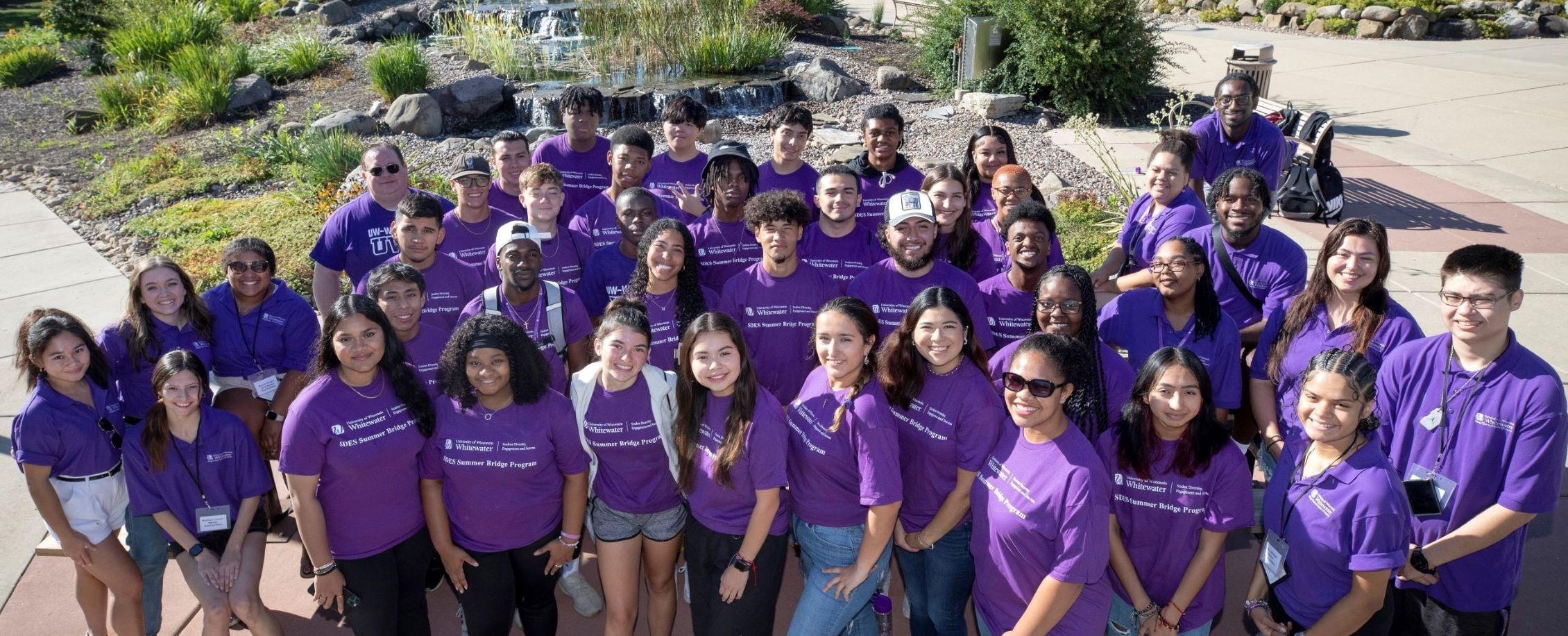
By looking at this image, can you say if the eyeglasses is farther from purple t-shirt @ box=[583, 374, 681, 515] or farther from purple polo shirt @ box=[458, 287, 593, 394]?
purple t-shirt @ box=[583, 374, 681, 515]

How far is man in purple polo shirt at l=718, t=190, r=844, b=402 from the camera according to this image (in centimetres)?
437

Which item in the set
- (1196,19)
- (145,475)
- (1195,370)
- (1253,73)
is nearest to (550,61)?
(1253,73)

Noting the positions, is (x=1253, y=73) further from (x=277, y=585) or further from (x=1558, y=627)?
(x=277, y=585)

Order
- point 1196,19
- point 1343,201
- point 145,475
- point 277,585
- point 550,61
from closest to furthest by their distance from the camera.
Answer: point 145,475, point 277,585, point 1343,201, point 550,61, point 1196,19

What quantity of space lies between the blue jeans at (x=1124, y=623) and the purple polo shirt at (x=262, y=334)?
3.74 meters

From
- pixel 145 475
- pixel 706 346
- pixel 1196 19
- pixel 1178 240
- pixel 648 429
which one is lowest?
pixel 145 475

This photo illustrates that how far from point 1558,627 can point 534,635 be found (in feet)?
13.7

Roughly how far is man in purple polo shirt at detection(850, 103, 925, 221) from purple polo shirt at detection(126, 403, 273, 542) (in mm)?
3363

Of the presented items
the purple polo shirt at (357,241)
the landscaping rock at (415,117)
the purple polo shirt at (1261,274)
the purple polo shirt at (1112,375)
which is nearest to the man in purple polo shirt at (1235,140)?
the purple polo shirt at (1261,274)

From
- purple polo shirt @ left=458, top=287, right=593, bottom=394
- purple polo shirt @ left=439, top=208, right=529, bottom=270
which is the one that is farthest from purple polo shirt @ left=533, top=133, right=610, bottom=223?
purple polo shirt @ left=458, top=287, right=593, bottom=394

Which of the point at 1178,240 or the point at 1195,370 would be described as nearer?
the point at 1195,370

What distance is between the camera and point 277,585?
14.7 feet

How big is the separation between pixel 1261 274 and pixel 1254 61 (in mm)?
7792

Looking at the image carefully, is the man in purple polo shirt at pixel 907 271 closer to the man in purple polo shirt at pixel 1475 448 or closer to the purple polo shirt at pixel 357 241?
the man in purple polo shirt at pixel 1475 448
